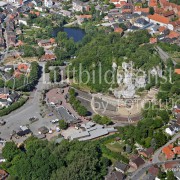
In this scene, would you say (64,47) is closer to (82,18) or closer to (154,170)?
(82,18)

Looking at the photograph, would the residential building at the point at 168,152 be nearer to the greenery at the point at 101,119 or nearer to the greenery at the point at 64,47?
the greenery at the point at 101,119

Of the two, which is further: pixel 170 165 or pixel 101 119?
pixel 101 119

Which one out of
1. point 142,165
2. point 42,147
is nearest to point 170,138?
point 142,165

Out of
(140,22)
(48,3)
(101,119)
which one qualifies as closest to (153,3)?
(140,22)

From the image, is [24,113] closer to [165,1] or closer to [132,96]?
[132,96]

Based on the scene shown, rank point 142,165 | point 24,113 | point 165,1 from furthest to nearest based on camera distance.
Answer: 1. point 165,1
2. point 24,113
3. point 142,165

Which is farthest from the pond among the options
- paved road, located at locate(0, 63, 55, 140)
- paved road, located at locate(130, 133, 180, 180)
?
paved road, located at locate(130, 133, 180, 180)
